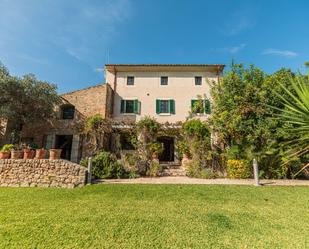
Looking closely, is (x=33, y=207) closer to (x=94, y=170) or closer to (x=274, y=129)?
(x=94, y=170)

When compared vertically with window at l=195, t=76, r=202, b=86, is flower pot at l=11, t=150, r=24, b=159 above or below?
below

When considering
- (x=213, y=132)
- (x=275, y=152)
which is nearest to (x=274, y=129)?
(x=275, y=152)

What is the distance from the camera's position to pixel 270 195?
6422 mm

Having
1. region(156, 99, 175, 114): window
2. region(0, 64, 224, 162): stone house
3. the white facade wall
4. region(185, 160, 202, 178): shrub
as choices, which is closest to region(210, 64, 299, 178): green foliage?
region(185, 160, 202, 178): shrub

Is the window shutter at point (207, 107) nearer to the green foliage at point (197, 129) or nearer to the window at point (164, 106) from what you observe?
the green foliage at point (197, 129)

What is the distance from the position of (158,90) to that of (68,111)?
9.13m

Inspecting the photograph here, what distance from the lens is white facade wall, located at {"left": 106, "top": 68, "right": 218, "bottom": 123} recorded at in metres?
16.4

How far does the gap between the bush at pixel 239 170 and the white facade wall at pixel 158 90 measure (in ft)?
23.0

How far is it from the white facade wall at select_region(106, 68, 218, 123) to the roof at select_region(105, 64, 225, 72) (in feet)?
1.09

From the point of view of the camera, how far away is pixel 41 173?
848 cm

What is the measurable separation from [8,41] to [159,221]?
11152mm

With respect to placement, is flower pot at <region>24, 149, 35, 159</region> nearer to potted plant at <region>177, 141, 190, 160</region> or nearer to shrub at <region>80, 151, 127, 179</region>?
shrub at <region>80, 151, 127, 179</region>

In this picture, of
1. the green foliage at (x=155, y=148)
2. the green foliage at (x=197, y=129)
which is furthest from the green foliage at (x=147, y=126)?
the green foliage at (x=197, y=129)

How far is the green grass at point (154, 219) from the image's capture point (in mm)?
3271
